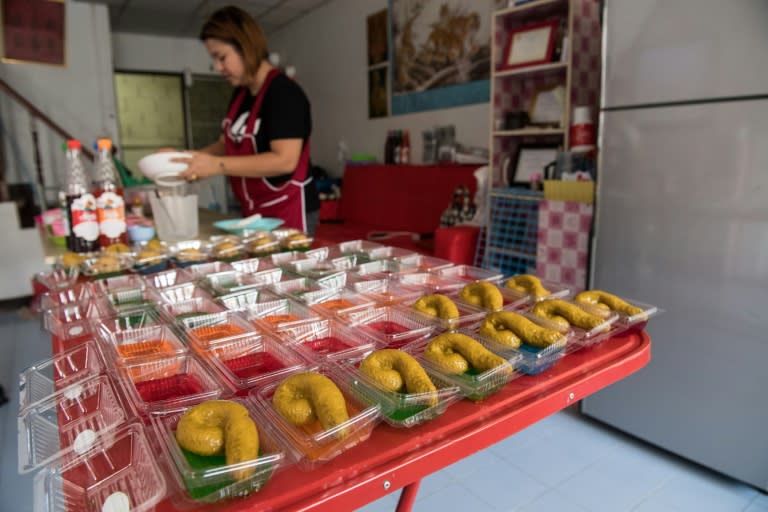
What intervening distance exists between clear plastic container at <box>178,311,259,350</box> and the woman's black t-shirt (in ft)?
3.53

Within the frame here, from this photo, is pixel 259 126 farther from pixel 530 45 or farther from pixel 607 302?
pixel 530 45

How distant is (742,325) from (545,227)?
0.88 metres

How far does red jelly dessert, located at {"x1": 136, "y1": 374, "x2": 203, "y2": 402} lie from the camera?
0.63m

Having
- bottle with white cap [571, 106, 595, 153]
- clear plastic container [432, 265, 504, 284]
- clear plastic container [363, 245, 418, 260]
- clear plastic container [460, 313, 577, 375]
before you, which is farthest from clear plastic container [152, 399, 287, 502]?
bottle with white cap [571, 106, 595, 153]

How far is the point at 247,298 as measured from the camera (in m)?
0.95

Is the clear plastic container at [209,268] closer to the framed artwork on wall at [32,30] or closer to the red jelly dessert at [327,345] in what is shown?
the red jelly dessert at [327,345]

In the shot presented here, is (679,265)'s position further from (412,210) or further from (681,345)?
(412,210)

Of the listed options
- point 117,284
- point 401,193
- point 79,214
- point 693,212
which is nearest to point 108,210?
point 79,214

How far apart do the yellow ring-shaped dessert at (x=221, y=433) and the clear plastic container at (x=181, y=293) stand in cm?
47

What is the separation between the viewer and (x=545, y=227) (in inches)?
91.0

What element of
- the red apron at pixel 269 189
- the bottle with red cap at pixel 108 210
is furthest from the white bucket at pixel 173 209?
the red apron at pixel 269 189

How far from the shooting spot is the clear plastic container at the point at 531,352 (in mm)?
681

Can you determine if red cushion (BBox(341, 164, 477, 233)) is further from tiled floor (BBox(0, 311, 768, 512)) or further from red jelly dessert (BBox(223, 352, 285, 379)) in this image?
red jelly dessert (BBox(223, 352, 285, 379))

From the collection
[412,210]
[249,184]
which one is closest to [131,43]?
[412,210]
